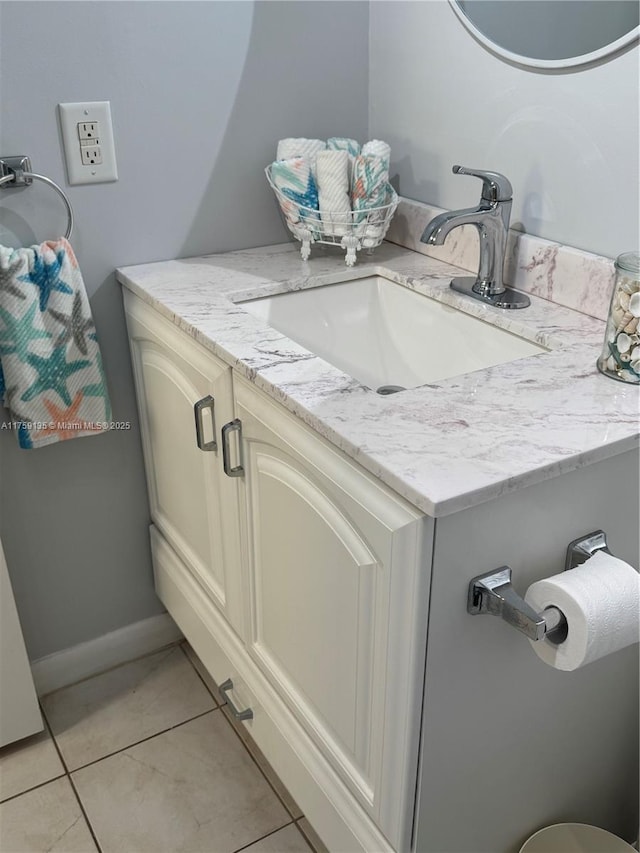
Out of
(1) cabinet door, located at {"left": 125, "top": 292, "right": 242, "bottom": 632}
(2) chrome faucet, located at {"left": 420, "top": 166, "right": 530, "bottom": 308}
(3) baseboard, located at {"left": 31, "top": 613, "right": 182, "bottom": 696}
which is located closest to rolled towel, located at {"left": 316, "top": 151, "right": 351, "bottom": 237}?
(2) chrome faucet, located at {"left": 420, "top": 166, "right": 530, "bottom": 308}

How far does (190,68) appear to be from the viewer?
140 centimetres

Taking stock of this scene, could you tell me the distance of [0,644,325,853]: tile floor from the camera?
1437mm

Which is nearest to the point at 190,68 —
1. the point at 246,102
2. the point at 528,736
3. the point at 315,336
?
the point at 246,102

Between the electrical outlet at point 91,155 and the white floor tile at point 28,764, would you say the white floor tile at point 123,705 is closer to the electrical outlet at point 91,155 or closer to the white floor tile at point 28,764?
the white floor tile at point 28,764

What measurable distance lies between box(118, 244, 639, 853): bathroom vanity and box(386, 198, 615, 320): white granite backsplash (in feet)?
0.09

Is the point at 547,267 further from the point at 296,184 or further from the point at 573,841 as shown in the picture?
the point at 573,841

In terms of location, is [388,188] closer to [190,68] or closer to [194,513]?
[190,68]

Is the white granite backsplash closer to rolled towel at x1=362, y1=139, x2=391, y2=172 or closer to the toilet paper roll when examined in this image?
rolled towel at x1=362, y1=139, x2=391, y2=172

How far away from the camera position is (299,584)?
1.11 metres

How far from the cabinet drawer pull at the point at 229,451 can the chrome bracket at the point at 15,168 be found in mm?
546

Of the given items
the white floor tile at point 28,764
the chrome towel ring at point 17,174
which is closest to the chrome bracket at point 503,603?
the chrome towel ring at point 17,174

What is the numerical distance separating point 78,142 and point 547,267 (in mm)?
791

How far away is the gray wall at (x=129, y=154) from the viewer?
1.32 meters

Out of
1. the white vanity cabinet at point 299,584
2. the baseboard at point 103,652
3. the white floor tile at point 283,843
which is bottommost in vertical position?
the white floor tile at point 283,843
